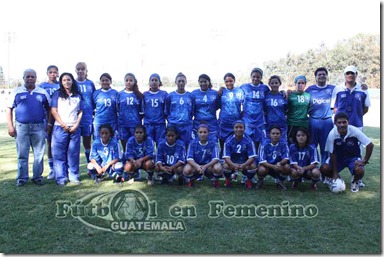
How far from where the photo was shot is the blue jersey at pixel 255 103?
5.82m

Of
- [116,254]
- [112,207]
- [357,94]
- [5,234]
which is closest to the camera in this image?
[116,254]

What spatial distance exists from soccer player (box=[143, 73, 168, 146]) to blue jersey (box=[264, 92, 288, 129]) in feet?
5.83

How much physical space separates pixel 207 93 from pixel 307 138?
1808 mm

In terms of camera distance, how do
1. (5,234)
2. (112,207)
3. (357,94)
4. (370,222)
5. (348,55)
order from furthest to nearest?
(348,55), (357,94), (112,207), (370,222), (5,234)

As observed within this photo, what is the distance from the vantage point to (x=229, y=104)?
19.3ft

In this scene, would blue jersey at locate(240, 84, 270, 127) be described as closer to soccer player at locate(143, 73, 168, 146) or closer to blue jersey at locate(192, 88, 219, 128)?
blue jersey at locate(192, 88, 219, 128)

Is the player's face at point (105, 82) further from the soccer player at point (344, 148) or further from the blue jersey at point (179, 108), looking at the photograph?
the soccer player at point (344, 148)

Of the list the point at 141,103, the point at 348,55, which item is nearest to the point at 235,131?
the point at 141,103

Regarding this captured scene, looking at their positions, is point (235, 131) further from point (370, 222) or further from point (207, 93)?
point (370, 222)

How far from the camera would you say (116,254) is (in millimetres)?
3199

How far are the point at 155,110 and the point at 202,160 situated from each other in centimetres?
118

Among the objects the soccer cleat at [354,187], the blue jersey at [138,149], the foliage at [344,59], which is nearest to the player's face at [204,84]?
the blue jersey at [138,149]

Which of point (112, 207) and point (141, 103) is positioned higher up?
point (141, 103)

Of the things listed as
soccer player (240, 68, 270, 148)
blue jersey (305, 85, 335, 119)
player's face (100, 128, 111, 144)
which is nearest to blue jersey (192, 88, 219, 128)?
soccer player (240, 68, 270, 148)
